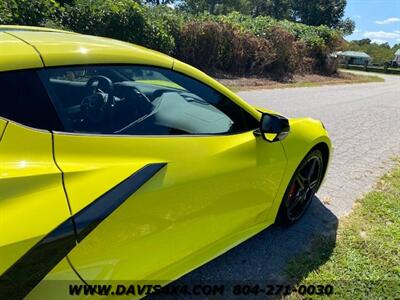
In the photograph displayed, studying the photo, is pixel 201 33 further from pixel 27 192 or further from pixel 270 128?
pixel 27 192

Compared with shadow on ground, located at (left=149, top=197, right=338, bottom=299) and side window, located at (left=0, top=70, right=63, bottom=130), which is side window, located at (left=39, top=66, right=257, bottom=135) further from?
shadow on ground, located at (left=149, top=197, right=338, bottom=299)

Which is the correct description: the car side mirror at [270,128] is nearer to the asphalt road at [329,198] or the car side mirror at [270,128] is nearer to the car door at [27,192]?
the asphalt road at [329,198]

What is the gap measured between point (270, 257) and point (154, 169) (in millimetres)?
1616

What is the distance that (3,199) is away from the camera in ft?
4.85

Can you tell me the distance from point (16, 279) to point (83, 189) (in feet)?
1.39

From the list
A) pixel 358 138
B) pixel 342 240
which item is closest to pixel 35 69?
pixel 342 240

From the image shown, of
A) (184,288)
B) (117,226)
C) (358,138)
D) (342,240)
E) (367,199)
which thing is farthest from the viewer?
(358,138)

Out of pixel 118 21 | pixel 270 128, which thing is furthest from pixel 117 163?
pixel 118 21

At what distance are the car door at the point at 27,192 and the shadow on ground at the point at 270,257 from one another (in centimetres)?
122

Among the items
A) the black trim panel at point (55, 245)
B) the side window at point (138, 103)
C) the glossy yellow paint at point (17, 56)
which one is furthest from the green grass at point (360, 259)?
the glossy yellow paint at point (17, 56)

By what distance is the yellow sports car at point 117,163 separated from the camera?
60.9 inches

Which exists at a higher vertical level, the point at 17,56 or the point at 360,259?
the point at 17,56

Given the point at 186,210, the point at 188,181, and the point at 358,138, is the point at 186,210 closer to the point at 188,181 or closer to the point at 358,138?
the point at 188,181

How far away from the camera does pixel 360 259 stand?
3.15m
